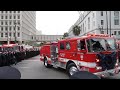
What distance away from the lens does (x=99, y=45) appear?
9766 mm

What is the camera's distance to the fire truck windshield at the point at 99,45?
957 cm

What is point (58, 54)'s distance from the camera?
1354 cm

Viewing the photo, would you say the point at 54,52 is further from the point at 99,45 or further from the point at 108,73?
the point at 108,73

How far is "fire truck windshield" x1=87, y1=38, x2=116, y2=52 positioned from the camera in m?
9.57

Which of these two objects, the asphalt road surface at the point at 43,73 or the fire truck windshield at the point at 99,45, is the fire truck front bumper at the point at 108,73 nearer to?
the asphalt road surface at the point at 43,73

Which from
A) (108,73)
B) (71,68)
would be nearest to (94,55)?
(108,73)

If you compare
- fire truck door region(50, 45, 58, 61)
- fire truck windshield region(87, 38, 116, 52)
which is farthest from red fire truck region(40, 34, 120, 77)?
fire truck door region(50, 45, 58, 61)

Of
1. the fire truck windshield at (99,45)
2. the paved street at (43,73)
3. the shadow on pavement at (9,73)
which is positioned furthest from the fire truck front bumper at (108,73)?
the shadow on pavement at (9,73)

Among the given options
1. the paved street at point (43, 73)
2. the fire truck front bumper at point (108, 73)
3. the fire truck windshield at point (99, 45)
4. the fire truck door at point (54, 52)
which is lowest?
the paved street at point (43, 73)

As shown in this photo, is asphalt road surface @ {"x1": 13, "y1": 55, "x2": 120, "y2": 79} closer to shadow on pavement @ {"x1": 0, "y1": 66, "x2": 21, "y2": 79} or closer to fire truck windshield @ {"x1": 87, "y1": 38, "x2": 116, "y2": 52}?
fire truck windshield @ {"x1": 87, "y1": 38, "x2": 116, "y2": 52}

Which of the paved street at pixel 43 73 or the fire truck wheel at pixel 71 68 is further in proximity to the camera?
the fire truck wheel at pixel 71 68
